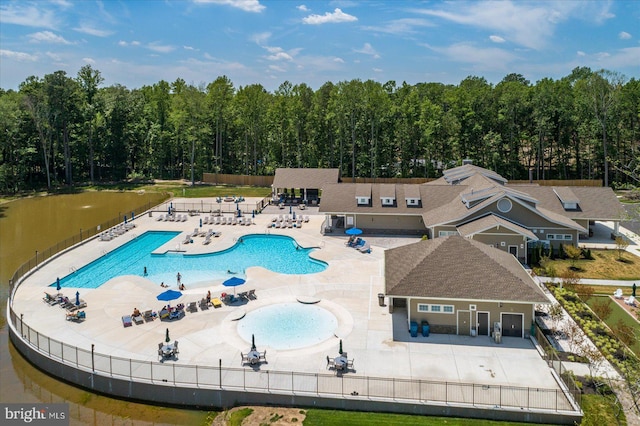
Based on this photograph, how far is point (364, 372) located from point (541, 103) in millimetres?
56988

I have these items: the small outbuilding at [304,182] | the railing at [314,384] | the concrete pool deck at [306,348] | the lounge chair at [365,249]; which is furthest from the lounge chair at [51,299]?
the small outbuilding at [304,182]

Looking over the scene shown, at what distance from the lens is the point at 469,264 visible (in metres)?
25.0

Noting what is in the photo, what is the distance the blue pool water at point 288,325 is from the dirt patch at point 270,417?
4401mm

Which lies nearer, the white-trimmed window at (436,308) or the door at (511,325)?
the door at (511,325)

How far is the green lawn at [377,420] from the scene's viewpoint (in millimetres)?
17547

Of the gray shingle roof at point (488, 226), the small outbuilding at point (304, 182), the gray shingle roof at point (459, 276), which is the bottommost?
the gray shingle roof at point (459, 276)

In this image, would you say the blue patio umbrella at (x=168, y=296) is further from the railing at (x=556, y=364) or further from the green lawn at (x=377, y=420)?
the railing at (x=556, y=364)

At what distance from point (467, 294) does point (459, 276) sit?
1.17m

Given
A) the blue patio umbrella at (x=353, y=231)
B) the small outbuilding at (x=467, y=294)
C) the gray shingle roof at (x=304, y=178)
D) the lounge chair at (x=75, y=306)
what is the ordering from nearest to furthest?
the small outbuilding at (x=467, y=294) → the lounge chair at (x=75, y=306) → the blue patio umbrella at (x=353, y=231) → the gray shingle roof at (x=304, y=178)

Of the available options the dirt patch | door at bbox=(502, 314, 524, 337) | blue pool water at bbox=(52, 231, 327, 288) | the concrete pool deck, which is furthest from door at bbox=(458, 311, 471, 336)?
blue pool water at bbox=(52, 231, 327, 288)

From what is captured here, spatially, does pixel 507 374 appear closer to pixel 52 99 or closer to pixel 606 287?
pixel 606 287

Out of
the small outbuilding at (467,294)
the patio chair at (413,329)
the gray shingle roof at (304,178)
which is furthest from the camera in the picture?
the gray shingle roof at (304,178)

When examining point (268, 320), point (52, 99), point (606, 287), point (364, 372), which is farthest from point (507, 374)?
point (52, 99)

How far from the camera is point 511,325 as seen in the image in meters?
23.7
